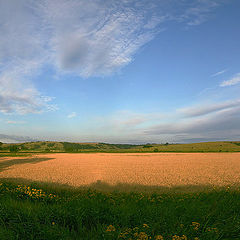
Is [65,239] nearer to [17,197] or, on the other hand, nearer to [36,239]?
[36,239]

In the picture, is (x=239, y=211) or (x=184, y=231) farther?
(x=239, y=211)

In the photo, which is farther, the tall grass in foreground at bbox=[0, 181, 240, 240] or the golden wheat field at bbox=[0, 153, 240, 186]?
the golden wheat field at bbox=[0, 153, 240, 186]

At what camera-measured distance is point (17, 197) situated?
9.88 m

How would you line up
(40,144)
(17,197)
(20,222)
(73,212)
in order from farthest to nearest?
(40,144) → (17,197) → (73,212) → (20,222)

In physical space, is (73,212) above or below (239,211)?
above

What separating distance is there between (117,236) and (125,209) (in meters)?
2.16

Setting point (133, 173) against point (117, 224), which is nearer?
point (117, 224)

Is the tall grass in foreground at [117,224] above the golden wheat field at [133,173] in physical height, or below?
above

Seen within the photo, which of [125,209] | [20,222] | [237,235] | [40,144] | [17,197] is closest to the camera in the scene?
[237,235]

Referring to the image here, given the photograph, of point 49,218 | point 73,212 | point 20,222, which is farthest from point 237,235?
point 20,222

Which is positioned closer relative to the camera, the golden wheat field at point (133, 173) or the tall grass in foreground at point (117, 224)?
the tall grass in foreground at point (117, 224)

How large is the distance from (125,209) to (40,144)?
178082 mm

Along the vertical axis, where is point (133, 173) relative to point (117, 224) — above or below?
below

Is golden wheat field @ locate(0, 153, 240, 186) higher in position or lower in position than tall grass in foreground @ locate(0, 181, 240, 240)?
lower
